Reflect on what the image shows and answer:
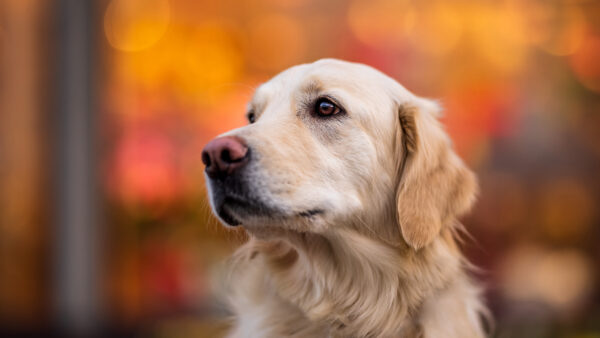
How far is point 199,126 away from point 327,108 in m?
3.94

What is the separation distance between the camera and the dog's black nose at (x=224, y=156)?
1.99 m

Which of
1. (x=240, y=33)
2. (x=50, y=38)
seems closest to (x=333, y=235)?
(x=240, y=33)

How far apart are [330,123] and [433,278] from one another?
66cm

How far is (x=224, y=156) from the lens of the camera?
204 centimetres

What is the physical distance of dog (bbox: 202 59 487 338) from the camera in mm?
2229

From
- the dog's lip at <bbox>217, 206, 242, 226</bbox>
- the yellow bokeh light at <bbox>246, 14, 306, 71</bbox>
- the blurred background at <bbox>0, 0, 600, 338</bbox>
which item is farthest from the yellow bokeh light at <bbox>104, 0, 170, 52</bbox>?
the dog's lip at <bbox>217, 206, 242, 226</bbox>

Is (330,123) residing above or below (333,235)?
above

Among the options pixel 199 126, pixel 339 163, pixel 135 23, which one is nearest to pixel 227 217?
pixel 339 163

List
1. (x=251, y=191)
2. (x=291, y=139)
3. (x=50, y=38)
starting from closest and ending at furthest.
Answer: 1. (x=251, y=191)
2. (x=291, y=139)
3. (x=50, y=38)

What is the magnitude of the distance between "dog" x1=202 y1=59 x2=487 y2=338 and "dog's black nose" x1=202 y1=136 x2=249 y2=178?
86 mm

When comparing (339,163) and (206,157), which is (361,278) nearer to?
→ (339,163)

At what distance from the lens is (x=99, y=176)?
6.01m

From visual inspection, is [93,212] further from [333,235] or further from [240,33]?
[333,235]

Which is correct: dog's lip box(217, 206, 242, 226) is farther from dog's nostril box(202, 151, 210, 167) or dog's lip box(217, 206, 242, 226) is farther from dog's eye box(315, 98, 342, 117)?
dog's eye box(315, 98, 342, 117)
